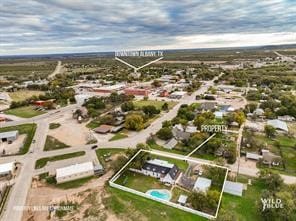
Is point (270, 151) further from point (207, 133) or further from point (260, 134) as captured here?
point (207, 133)

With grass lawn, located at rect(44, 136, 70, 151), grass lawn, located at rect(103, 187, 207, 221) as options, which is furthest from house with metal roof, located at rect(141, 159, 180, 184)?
grass lawn, located at rect(44, 136, 70, 151)

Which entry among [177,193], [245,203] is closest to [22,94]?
[177,193]

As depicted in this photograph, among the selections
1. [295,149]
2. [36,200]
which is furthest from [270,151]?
[36,200]
